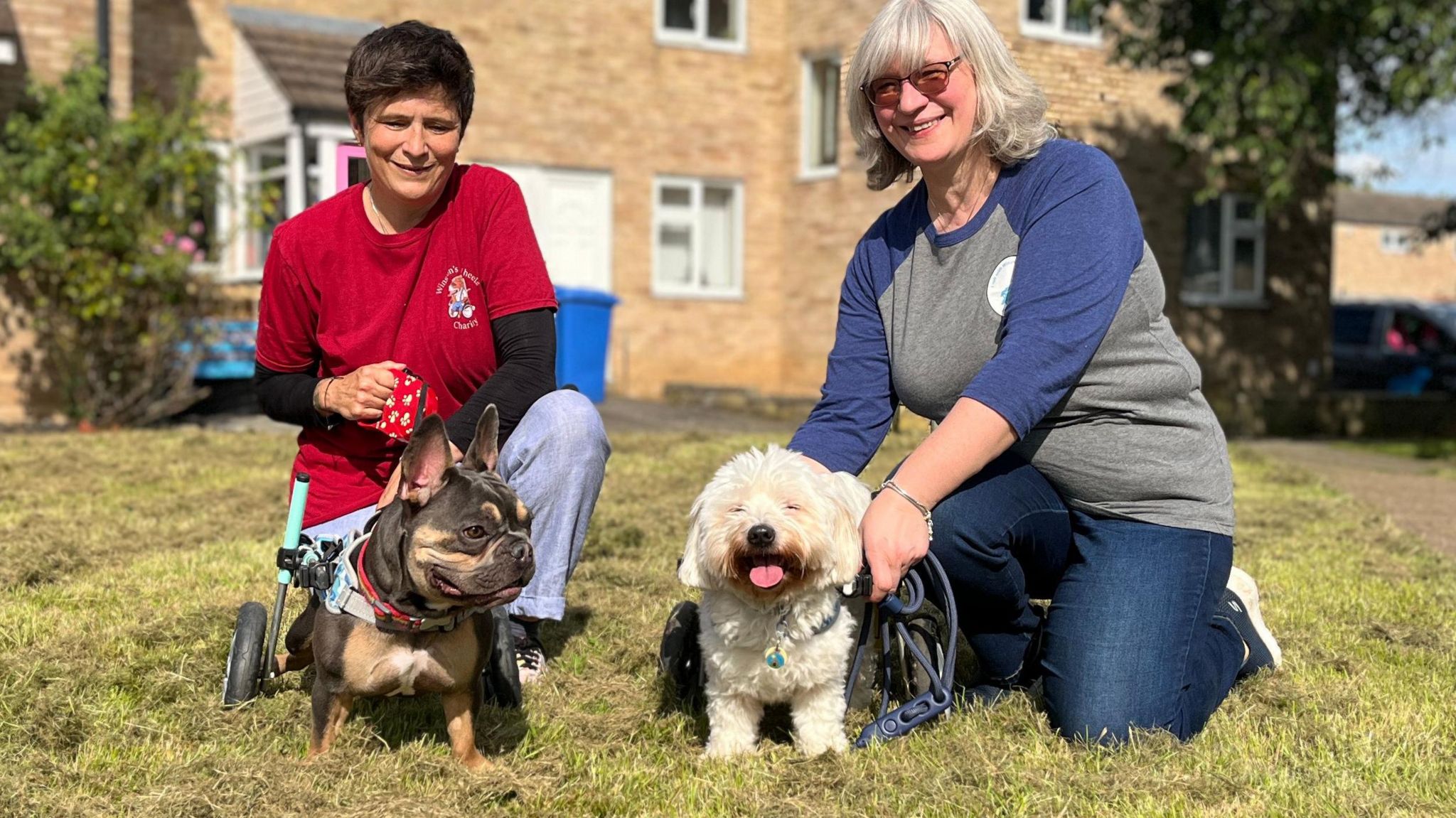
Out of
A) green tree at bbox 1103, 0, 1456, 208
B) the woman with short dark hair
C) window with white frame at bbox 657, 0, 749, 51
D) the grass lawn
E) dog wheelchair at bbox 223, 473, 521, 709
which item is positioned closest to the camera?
the grass lawn

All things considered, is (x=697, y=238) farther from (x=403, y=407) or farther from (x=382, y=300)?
(x=403, y=407)

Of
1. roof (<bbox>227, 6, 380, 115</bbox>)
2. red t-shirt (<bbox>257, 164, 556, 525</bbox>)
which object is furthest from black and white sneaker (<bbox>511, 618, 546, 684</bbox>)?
roof (<bbox>227, 6, 380, 115</bbox>)

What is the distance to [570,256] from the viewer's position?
17.1 m

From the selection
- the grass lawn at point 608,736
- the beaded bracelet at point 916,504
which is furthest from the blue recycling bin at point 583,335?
the beaded bracelet at point 916,504

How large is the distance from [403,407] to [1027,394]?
153 cm

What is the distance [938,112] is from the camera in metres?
3.45

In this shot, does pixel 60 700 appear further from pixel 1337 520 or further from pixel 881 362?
pixel 1337 520

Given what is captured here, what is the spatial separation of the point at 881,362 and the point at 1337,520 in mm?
4732

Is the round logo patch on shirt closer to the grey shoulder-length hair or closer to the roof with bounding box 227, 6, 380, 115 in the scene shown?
the grey shoulder-length hair

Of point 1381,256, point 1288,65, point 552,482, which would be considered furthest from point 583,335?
point 1381,256

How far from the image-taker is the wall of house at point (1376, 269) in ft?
177

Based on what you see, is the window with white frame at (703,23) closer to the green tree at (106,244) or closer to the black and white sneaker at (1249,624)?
the green tree at (106,244)

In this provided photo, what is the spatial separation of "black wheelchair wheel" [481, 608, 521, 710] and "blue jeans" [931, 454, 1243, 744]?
1167 mm

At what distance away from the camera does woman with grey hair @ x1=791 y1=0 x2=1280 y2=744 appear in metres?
3.29
